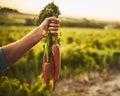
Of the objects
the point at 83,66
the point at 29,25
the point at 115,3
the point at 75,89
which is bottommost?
the point at 75,89

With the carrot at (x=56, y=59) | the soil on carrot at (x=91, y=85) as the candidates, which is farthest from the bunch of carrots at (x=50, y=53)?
the soil on carrot at (x=91, y=85)

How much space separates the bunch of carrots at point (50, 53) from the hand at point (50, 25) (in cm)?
4

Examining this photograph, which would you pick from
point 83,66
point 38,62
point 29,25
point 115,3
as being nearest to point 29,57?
point 38,62

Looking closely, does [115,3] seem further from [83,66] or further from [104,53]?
[83,66]

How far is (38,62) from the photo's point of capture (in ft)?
7.80

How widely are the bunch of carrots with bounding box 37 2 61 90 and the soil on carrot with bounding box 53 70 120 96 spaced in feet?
0.36

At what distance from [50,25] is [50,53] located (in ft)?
0.73

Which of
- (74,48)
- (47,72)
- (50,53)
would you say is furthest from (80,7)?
(47,72)

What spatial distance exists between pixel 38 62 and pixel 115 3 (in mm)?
725

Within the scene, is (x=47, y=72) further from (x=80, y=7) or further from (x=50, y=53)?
(x=80, y=7)

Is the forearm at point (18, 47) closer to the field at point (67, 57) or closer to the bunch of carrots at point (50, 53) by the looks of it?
the bunch of carrots at point (50, 53)

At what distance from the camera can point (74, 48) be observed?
2.41 metres

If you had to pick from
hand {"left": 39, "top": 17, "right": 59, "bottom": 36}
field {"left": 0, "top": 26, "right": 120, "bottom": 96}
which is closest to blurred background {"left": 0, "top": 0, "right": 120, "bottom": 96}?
field {"left": 0, "top": 26, "right": 120, "bottom": 96}

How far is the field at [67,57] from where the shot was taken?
2.37m
